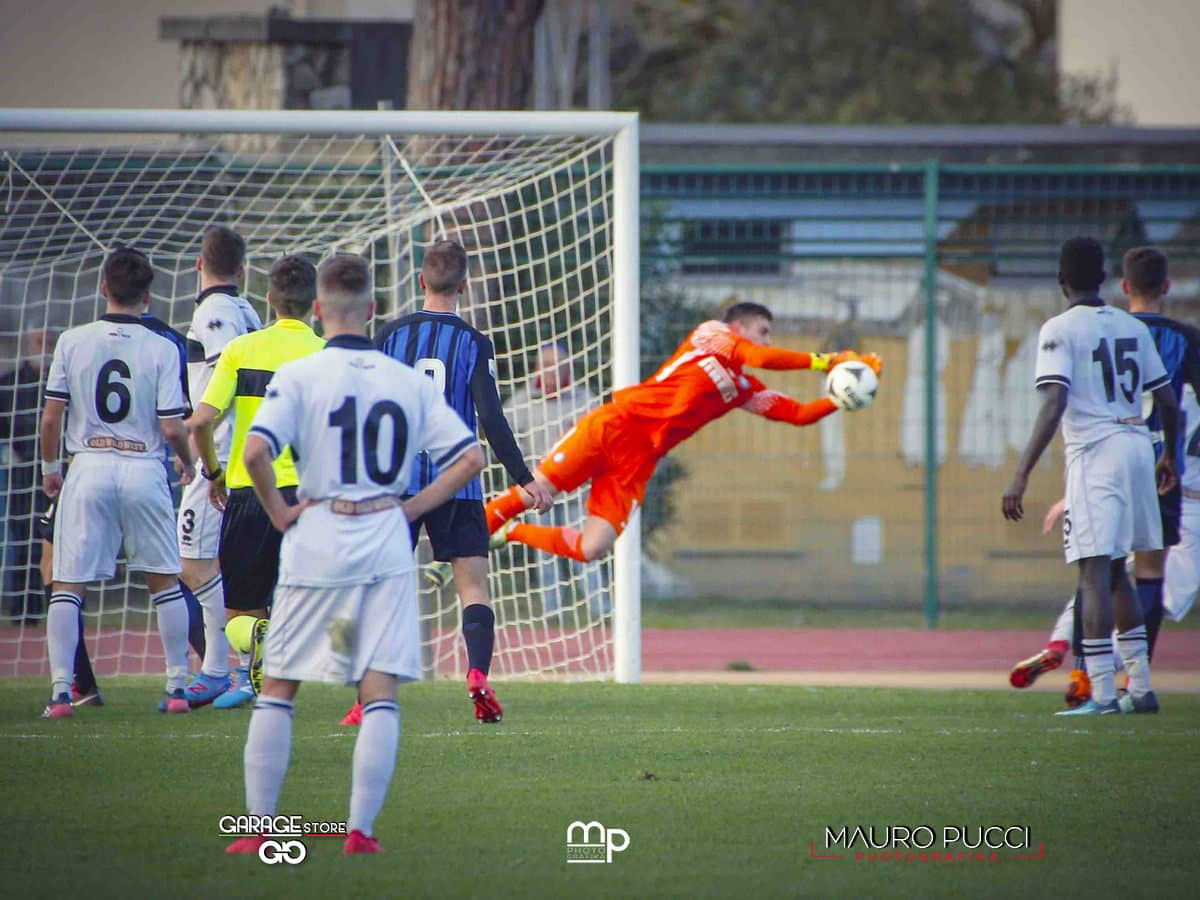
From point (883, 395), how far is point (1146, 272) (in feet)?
21.7

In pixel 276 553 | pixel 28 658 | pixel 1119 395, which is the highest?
pixel 1119 395

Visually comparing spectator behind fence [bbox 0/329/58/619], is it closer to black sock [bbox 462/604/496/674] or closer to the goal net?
the goal net

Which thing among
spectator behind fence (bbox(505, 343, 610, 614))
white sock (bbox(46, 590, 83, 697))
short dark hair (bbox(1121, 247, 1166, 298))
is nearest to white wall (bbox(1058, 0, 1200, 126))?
spectator behind fence (bbox(505, 343, 610, 614))

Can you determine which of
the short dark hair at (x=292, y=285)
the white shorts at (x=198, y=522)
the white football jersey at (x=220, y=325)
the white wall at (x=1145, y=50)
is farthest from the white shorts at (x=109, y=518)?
the white wall at (x=1145, y=50)

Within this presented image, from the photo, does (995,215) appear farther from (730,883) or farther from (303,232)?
(730,883)

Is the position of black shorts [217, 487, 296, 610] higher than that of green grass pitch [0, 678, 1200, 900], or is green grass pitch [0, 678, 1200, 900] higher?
black shorts [217, 487, 296, 610]

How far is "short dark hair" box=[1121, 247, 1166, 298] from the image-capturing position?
27.9 feet

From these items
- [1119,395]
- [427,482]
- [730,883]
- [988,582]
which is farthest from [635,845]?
[988,582]

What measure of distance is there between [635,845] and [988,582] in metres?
10.3

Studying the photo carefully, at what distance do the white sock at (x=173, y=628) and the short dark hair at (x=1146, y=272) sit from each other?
5.04 m

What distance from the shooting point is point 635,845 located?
5281 millimetres

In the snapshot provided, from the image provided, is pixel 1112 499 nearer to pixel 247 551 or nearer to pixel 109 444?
pixel 247 551

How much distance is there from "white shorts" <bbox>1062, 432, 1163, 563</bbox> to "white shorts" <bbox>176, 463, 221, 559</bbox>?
4.25 m

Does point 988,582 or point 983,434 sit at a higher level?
point 983,434
